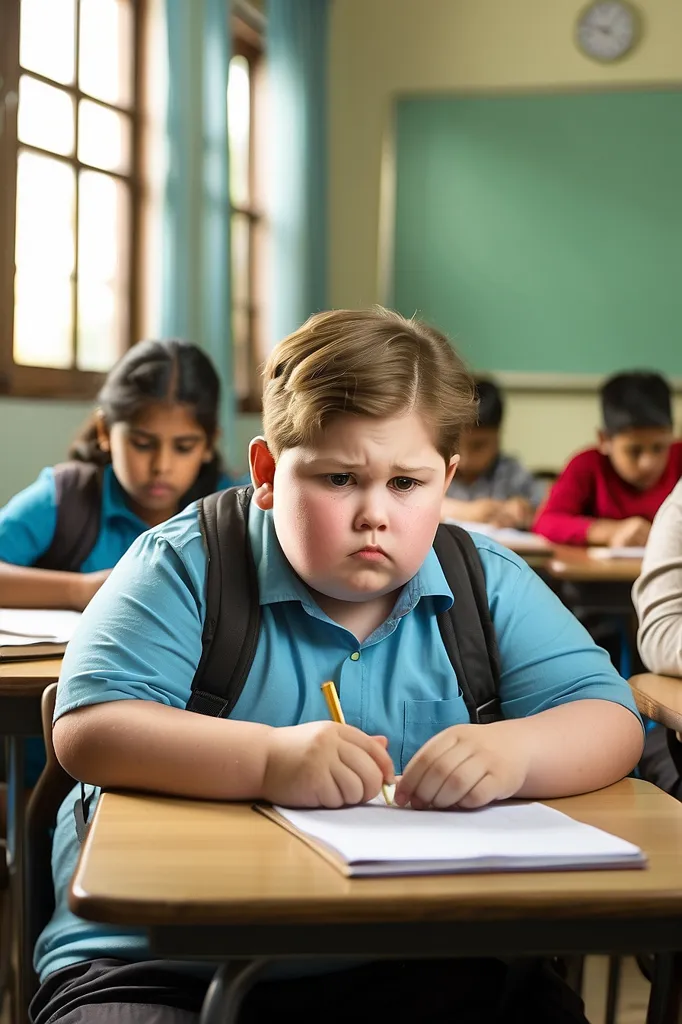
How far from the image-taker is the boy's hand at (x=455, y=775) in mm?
1029

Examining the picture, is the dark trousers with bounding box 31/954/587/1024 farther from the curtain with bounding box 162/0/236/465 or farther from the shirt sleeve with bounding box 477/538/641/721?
the curtain with bounding box 162/0/236/465

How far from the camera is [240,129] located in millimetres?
5641

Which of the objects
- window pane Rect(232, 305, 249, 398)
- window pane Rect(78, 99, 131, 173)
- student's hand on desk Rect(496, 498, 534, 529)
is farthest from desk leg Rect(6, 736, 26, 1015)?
window pane Rect(232, 305, 249, 398)

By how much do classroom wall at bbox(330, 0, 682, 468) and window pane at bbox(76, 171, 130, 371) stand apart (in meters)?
2.03

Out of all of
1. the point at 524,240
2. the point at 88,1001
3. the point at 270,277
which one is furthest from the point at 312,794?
the point at 524,240

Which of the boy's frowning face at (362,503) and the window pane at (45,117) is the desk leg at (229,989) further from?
the window pane at (45,117)

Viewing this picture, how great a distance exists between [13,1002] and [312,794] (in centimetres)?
114

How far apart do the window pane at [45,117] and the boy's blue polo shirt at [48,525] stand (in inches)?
→ 75.9

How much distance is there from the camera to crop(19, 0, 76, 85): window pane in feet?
12.9

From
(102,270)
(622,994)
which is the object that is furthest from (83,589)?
(102,270)

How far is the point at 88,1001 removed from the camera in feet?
3.50

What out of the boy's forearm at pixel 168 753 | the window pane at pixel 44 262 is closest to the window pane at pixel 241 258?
the window pane at pixel 44 262

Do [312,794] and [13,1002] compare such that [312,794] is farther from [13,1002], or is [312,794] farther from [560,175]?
[560,175]

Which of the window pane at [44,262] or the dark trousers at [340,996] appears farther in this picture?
the window pane at [44,262]
